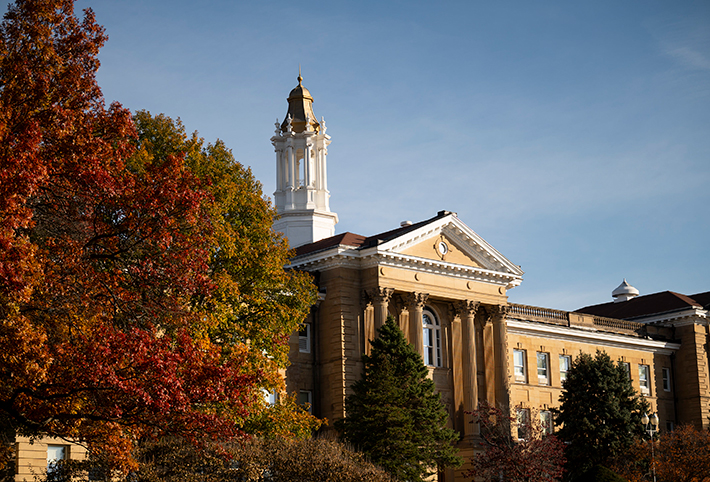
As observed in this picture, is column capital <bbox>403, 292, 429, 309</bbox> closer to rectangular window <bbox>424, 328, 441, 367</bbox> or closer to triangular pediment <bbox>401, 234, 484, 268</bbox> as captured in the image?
triangular pediment <bbox>401, 234, 484, 268</bbox>

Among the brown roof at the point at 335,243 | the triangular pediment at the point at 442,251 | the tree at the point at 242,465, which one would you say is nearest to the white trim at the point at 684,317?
the triangular pediment at the point at 442,251

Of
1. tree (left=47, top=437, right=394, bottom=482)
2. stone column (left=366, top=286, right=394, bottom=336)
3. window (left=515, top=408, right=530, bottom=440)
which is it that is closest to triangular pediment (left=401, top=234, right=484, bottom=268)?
stone column (left=366, top=286, right=394, bottom=336)

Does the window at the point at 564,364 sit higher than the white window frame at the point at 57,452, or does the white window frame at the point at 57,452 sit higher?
the window at the point at 564,364

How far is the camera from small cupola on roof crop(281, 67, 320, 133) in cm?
6081

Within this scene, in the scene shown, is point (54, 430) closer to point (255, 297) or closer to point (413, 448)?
point (255, 297)

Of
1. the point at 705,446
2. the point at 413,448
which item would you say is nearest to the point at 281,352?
the point at 413,448

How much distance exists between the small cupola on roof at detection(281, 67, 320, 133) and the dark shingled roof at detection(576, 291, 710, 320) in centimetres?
2881

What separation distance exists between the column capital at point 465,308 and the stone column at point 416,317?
296 cm

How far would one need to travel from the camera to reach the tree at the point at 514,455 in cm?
4162

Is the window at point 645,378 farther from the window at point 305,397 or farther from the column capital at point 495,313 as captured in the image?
the window at point 305,397

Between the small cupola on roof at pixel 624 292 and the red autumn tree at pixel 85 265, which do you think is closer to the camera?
the red autumn tree at pixel 85 265

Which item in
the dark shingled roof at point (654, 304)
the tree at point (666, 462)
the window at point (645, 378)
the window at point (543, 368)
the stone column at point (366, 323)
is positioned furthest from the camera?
the dark shingled roof at point (654, 304)

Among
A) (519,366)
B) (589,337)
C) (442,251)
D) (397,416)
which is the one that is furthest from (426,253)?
(589,337)

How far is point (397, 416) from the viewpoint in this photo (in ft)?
125
